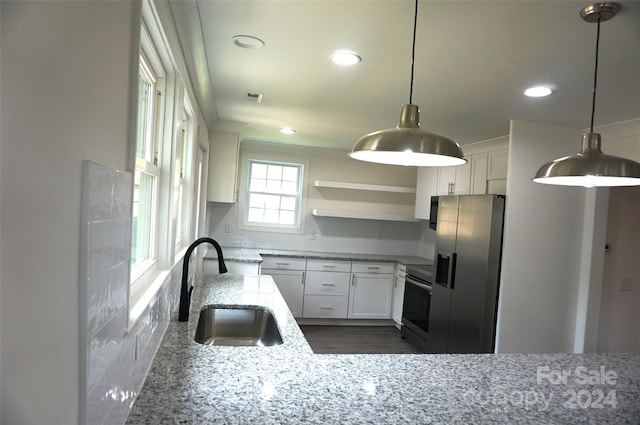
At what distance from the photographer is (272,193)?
212 inches

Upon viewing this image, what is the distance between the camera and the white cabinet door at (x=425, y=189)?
489 cm

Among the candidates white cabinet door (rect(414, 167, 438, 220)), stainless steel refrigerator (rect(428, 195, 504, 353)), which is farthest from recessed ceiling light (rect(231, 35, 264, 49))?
white cabinet door (rect(414, 167, 438, 220))

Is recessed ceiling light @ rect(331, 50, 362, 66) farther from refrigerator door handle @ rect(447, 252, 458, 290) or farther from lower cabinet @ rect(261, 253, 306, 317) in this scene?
lower cabinet @ rect(261, 253, 306, 317)

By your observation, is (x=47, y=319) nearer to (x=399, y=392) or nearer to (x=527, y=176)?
(x=399, y=392)

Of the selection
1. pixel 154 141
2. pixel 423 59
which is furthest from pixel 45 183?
pixel 423 59

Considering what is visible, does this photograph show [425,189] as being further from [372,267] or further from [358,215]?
[372,267]

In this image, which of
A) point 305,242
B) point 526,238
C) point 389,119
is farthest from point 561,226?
point 305,242

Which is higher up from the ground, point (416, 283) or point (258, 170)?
point (258, 170)

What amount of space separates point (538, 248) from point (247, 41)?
9.02ft

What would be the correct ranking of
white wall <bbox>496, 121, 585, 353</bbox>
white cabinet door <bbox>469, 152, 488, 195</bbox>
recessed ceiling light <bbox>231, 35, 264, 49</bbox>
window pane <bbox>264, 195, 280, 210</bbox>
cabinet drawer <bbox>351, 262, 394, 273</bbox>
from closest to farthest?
recessed ceiling light <bbox>231, 35, 264, 49</bbox> < white wall <bbox>496, 121, 585, 353</bbox> < white cabinet door <bbox>469, 152, 488, 195</bbox> < cabinet drawer <bbox>351, 262, 394, 273</bbox> < window pane <bbox>264, 195, 280, 210</bbox>

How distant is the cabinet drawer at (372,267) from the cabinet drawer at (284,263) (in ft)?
→ 2.15

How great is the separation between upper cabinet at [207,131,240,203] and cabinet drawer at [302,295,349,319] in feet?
5.36

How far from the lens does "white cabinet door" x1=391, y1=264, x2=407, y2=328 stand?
193 inches

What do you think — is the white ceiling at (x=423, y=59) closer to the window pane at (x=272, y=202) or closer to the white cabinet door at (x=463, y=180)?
the white cabinet door at (x=463, y=180)
